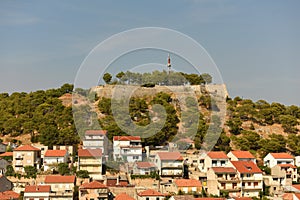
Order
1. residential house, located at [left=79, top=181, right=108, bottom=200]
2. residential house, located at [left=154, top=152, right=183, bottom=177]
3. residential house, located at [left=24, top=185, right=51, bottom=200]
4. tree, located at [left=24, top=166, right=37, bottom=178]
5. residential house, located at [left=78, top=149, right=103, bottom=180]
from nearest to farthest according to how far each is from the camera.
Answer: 1. residential house, located at [left=24, top=185, right=51, bottom=200]
2. residential house, located at [left=79, top=181, right=108, bottom=200]
3. tree, located at [left=24, top=166, right=37, bottom=178]
4. residential house, located at [left=78, top=149, right=103, bottom=180]
5. residential house, located at [left=154, top=152, right=183, bottom=177]

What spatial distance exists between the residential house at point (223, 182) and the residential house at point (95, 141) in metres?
8.90

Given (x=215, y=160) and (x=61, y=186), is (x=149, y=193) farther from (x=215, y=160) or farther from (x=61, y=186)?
(x=215, y=160)

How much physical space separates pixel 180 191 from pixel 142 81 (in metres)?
24.0

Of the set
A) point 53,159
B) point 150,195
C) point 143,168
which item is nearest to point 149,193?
point 150,195

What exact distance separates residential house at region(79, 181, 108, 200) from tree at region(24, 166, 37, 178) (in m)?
4.57

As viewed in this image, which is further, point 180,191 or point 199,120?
point 199,120

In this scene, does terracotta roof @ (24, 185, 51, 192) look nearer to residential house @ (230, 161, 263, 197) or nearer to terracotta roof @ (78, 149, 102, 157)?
terracotta roof @ (78, 149, 102, 157)

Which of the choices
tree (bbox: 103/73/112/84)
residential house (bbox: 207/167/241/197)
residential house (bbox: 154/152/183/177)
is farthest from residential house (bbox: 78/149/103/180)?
tree (bbox: 103/73/112/84)

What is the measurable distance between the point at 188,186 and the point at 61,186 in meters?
7.80

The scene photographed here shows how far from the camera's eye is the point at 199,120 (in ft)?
143

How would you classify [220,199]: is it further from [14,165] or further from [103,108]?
[103,108]

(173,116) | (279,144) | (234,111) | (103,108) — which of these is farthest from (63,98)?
(279,144)

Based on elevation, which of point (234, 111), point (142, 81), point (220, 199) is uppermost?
point (142, 81)

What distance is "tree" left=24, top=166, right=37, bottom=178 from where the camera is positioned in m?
31.3
